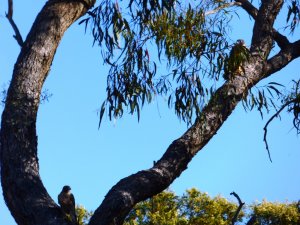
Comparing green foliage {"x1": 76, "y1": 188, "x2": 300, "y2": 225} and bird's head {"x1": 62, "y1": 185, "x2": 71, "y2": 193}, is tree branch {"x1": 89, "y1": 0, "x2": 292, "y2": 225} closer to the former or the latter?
bird's head {"x1": 62, "y1": 185, "x2": 71, "y2": 193}

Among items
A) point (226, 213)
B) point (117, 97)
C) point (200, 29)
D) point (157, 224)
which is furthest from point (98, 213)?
point (226, 213)

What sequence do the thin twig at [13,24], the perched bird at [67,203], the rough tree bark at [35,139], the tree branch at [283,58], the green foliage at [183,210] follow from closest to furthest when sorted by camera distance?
the rough tree bark at [35,139] → the perched bird at [67,203] → the thin twig at [13,24] → the tree branch at [283,58] → the green foliage at [183,210]

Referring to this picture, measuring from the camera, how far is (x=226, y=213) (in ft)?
46.3

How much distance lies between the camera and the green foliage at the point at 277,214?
15088mm

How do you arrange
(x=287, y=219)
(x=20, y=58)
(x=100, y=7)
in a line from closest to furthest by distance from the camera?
(x=20, y=58) → (x=100, y=7) → (x=287, y=219)

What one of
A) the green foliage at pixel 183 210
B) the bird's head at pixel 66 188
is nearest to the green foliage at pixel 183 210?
the green foliage at pixel 183 210

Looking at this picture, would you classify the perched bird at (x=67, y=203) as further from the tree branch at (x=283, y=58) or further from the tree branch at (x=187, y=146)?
the tree branch at (x=283, y=58)

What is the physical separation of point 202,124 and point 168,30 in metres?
1.15

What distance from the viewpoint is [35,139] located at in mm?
5359

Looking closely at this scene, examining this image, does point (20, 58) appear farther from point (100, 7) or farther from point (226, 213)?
point (226, 213)

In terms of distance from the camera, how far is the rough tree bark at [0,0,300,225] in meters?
4.97

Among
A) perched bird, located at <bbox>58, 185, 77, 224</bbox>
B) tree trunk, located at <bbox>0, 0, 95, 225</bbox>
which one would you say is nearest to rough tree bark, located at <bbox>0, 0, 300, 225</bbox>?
tree trunk, located at <bbox>0, 0, 95, 225</bbox>

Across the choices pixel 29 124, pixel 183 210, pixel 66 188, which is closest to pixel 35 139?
pixel 29 124

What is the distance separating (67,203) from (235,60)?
97.0 inches
